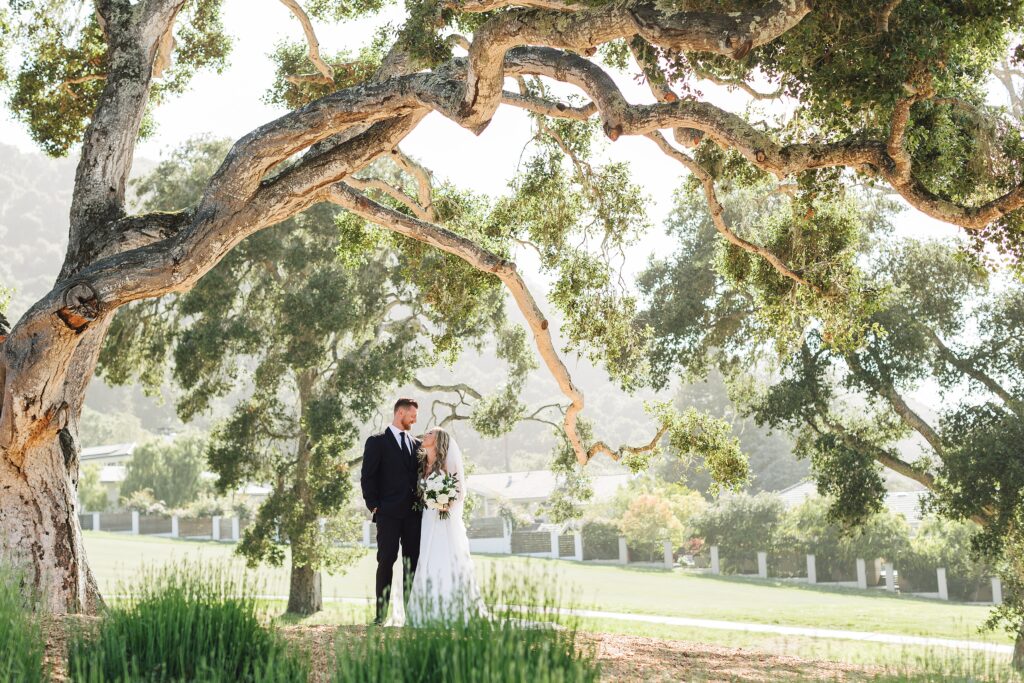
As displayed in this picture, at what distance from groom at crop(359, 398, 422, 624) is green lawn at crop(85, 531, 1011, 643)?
30.5 ft

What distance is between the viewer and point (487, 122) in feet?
25.4

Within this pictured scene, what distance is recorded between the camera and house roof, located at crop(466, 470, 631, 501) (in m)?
61.7

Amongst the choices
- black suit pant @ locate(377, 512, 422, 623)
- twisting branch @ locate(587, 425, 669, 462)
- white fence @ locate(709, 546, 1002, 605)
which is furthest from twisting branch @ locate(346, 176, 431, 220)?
white fence @ locate(709, 546, 1002, 605)

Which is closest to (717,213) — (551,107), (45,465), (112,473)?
(551,107)

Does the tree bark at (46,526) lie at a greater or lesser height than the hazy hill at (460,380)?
lesser

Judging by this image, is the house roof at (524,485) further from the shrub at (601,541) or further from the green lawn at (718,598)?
the green lawn at (718,598)

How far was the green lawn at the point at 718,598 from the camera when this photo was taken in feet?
79.0

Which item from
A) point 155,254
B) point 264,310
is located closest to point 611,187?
point 155,254

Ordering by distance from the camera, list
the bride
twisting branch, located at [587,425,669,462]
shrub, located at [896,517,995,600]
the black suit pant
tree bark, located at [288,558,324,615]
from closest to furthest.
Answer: the black suit pant → the bride → twisting branch, located at [587,425,669,462] → tree bark, located at [288,558,324,615] → shrub, located at [896,517,995,600]

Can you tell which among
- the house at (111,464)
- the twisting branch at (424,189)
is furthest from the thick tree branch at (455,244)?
the house at (111,464)

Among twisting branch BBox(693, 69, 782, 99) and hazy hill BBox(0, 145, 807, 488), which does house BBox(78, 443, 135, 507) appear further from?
twisting branch BBox(693, 69, 782, 99)

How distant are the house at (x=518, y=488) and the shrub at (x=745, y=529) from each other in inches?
600

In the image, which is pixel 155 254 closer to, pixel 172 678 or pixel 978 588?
pixel 172 678

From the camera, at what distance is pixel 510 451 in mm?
107000
